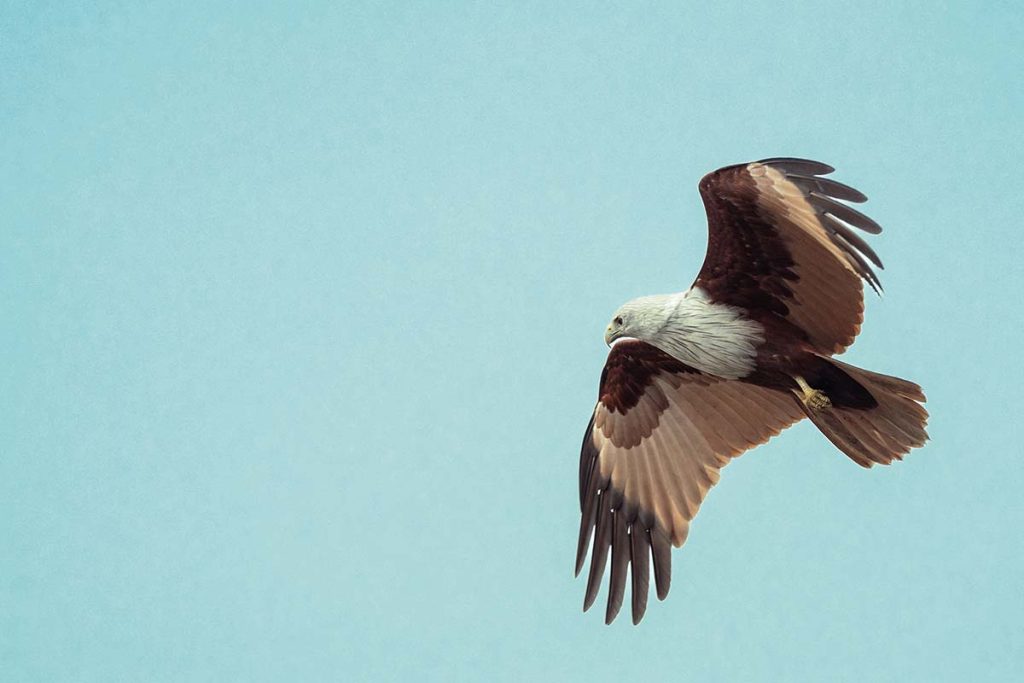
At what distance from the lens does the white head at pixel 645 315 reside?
9742 millimetres

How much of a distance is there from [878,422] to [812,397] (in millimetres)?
466

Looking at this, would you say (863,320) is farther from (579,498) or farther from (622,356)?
(579,498)

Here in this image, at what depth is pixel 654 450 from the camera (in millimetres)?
10594

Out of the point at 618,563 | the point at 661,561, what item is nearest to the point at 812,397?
the point at 661,561

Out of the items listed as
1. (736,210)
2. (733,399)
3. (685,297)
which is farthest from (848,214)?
(733,399)

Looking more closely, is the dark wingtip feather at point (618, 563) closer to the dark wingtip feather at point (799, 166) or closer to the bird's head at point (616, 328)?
the bird's head at point (616, 328)

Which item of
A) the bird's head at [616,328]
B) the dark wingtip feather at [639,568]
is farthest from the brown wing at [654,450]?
the bird's head at [616,328]

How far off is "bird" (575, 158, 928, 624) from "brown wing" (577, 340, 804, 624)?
0.03 ft

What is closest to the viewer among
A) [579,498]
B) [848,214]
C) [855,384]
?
[848,214]

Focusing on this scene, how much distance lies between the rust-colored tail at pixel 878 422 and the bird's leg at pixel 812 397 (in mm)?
47

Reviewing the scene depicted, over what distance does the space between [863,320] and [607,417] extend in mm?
2255

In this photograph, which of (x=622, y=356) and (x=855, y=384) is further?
(x=622, y=356)

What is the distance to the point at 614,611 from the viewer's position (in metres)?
9.96

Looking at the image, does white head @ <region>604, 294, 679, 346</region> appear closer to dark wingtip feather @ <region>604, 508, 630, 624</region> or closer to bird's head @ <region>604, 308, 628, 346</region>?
bird's head @ <region>604, 308, 628, 346</region>
